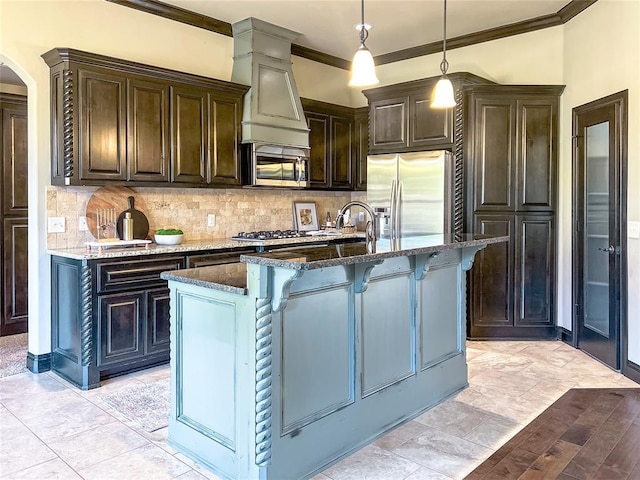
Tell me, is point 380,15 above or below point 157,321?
above

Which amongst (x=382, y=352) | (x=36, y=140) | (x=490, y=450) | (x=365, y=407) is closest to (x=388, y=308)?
(x=382, y=352)

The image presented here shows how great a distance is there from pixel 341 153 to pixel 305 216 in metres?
0.86

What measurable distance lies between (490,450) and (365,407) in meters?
0.69

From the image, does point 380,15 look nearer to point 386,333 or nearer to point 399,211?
point 399,211

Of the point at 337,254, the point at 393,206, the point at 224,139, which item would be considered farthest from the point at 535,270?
the point at 337,254

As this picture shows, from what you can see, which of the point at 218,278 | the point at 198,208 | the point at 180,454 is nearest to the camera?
the point at 218,278

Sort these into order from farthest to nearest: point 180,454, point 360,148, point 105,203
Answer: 1. point 360,148
2. point 105,203
3. point 180,454

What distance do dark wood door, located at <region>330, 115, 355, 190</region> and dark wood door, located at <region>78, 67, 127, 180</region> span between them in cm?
259

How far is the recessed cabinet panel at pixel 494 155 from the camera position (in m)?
4.95

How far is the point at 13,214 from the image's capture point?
5.29m

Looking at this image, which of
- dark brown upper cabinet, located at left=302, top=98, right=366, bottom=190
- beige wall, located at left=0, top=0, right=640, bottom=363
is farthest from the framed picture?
dark brown upper cabinet, located at left=302, top=98, right=366, bottom=190

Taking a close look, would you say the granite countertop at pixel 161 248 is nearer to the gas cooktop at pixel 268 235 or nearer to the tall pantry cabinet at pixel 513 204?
the gas cooktop at pixel 268 235

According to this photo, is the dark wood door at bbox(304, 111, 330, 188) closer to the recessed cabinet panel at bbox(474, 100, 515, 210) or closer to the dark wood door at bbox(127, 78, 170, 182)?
the recessed cabinet panel at bbox(474, 100, 515, 210)

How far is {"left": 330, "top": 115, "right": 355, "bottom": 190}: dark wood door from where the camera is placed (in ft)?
19.6
